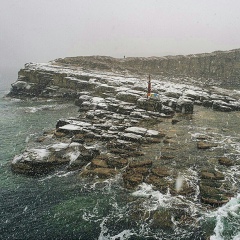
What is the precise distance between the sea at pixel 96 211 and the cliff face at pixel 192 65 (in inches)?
3932

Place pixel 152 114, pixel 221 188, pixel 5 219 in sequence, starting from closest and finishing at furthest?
1. pixel 5 219
2. pixel 221 188
3. pixel 152 114

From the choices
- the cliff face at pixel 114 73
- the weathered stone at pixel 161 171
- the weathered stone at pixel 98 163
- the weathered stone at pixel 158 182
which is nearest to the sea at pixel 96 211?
the weathered stone at pixel 158 182

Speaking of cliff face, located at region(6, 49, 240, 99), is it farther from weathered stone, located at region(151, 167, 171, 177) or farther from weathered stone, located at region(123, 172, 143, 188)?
weathered stone, located at region(123, 172, 143, 188)

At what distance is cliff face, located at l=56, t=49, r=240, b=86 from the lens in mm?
123062

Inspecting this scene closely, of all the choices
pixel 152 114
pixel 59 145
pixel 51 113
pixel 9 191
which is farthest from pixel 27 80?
pixel 9 191

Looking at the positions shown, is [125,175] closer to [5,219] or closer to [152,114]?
[5,219]

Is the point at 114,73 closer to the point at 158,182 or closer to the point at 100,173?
the point at 100,173

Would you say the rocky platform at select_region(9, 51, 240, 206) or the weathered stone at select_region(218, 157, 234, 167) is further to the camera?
the weathered stone at select_region(218, 157, 234, 167)

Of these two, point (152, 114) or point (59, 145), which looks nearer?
point (59, 145)

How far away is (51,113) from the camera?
58219 millimetres

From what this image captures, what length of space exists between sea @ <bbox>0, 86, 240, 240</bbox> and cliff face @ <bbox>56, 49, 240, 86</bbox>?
3932 inches

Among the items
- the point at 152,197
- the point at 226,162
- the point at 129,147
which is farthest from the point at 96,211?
the point at 226,162

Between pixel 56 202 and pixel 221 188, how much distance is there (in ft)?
49.4

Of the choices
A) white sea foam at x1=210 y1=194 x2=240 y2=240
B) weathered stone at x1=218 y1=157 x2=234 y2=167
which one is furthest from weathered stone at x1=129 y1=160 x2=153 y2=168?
white sea foam at x1=210 y1=194 x2=240 y2=240
